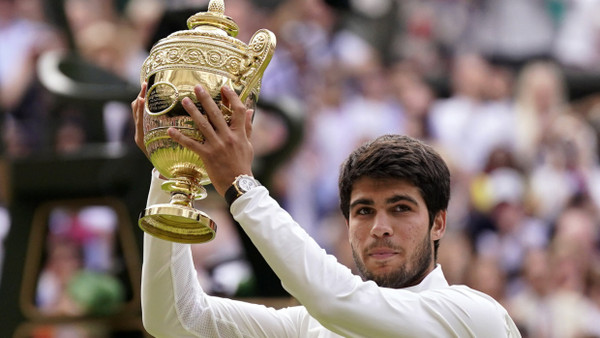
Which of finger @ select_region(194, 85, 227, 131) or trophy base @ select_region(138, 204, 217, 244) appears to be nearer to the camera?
finger @ select_region(194, 85, 227, 131)

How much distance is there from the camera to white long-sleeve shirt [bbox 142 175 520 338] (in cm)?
284

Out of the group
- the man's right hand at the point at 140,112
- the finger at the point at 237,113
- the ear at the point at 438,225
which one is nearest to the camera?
the finger at the point at 237,113

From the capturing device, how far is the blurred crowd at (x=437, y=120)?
→ 30.5ft

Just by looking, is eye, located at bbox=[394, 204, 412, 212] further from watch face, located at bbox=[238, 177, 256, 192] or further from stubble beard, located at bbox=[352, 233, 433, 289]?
watch face, located at bbox=[238, 177, 256, 192]

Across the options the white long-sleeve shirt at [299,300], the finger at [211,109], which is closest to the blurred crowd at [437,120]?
the white long-sleeve shirt at [299,300]

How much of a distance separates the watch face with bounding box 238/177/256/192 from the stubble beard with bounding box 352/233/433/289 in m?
0.53

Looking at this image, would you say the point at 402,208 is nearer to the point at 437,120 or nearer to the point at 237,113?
the point at 237,113

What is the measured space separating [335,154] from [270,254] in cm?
736

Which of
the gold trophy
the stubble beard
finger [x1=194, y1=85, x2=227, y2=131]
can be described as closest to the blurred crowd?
the gold trophy

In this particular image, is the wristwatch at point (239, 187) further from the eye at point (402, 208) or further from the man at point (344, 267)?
the eye at point (402, 208)

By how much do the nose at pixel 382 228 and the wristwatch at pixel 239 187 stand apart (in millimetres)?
486

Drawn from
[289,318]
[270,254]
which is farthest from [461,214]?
[270,254]

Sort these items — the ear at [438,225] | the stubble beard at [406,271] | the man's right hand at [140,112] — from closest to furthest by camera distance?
the man's right hand at [140,112] → the stubble beard at [406,271] → the ear at [438,225]

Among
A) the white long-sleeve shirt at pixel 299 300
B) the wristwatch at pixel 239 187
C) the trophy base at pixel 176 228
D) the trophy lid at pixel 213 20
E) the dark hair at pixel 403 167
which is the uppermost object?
the trophy lid at pixel 213 20
